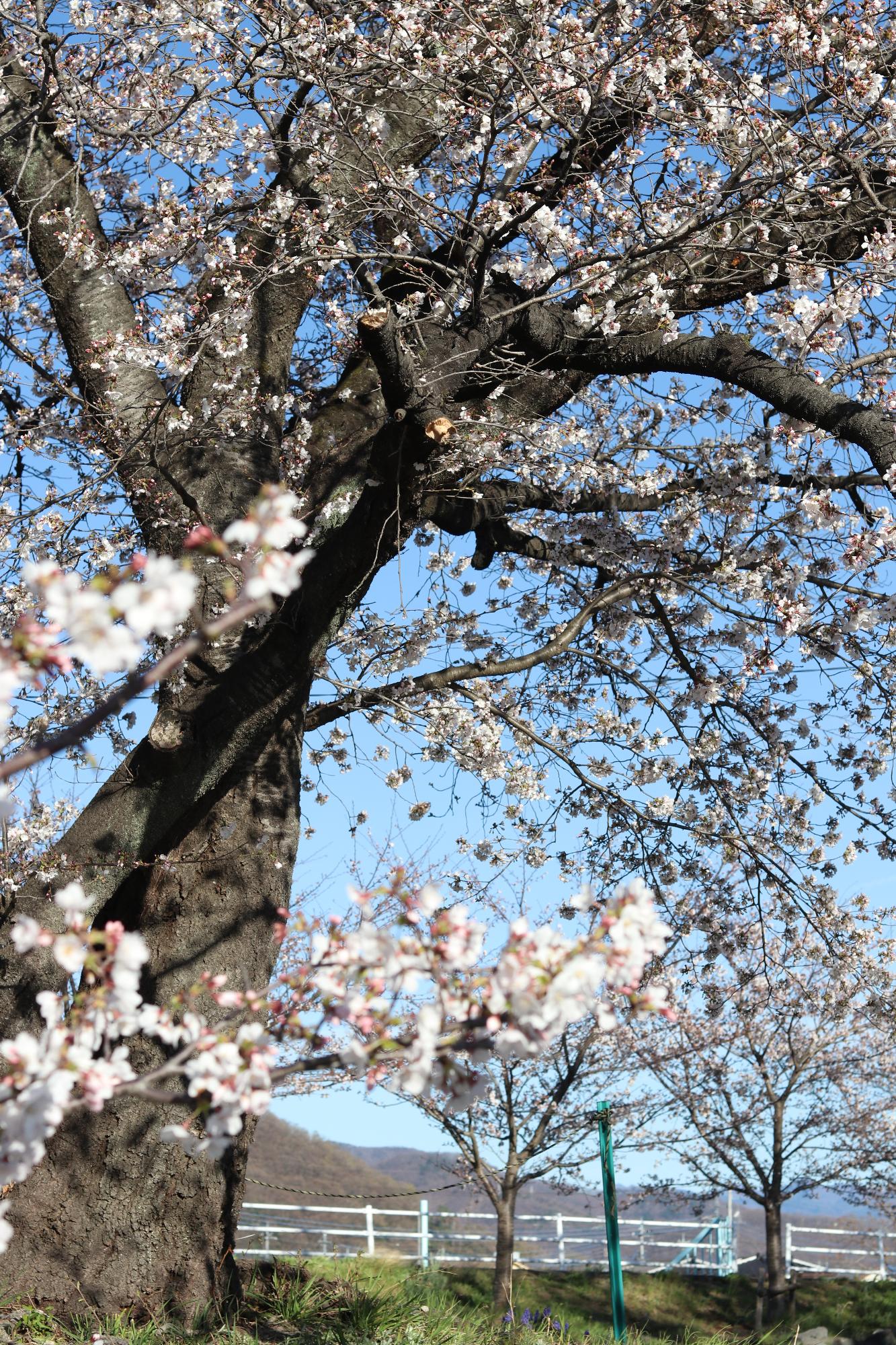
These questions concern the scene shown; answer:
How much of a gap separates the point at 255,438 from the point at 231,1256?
3.77 m

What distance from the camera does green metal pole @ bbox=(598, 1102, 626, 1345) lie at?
5.16 metres

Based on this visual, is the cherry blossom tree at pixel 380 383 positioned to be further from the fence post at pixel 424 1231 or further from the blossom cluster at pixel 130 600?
the fence post at pixel 424 1231

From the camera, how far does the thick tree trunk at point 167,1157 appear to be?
4.25 meters

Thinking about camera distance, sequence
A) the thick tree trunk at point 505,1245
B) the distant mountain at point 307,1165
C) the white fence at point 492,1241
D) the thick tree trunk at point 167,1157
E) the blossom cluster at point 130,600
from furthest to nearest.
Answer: the distant mountain at point 307,1165 < the white fence at point 492,1241 < the thick tree trunk at point 505,1245 < the thick tree trunk at point 167,1157 < the blossom cluster at point 130,600

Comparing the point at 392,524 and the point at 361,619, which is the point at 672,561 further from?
the point at 361,619

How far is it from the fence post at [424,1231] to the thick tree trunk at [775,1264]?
13.7ft

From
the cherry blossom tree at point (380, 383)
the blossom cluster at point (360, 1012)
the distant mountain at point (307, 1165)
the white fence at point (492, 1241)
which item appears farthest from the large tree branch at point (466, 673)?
the distant mountain at point (307, 1165)

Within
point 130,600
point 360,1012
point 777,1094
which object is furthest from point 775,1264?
point 130,600

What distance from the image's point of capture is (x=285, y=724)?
5.00 metres

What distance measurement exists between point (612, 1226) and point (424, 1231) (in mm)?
9773

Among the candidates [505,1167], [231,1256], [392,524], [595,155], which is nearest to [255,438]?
[392,524]

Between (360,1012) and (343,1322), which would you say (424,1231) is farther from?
(360,1012)

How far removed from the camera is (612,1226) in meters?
5.34

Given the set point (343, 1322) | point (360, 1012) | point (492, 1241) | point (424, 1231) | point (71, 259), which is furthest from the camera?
point (492, 1241)
